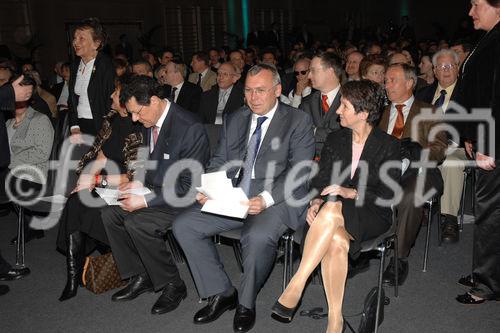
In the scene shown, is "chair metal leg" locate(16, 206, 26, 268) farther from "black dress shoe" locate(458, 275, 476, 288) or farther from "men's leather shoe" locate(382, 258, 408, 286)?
Result: "black dress shoe" locate(458, 275, 476, 288)

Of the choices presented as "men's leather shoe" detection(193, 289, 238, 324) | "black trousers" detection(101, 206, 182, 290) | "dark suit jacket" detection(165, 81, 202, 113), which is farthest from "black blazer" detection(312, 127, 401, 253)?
"dark suit jacket" detection(165, 81, 202, 113)

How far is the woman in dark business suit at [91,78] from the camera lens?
4570 mm

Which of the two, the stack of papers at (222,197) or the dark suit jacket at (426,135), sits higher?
the dark suit jacket at (426,135)

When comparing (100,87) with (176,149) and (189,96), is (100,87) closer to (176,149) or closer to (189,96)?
(176,149)

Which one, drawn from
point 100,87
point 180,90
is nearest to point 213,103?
point 180,90

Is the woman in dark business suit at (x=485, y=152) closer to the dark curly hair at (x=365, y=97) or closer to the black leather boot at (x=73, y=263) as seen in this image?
the dark curly hair at (x=365, y=97)

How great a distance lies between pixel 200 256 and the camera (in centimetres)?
318

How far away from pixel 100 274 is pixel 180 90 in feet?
10.4

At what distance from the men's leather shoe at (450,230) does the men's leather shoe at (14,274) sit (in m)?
3.28

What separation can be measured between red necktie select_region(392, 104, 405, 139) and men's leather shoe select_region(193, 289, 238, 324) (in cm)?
171

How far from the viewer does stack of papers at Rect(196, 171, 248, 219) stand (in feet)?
9.95

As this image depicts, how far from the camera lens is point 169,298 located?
11.1 feet

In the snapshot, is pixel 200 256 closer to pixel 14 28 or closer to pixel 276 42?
pixel 14 28

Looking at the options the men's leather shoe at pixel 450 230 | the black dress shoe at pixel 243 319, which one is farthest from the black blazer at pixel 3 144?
the men's leather shoe at pixel 450 230
